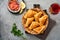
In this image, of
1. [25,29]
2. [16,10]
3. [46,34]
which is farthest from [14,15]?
[46,34]

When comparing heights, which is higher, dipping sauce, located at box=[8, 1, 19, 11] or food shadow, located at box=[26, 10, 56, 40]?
dipping sauce, located at box=[8, 1, 19, 11]

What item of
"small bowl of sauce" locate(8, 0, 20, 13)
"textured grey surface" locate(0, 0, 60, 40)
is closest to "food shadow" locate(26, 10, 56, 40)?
"textured grey surface" locate(0, 0, 60, 40)

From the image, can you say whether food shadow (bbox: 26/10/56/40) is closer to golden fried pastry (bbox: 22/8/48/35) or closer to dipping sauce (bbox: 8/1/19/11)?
golden fried pastry (bbox: 22/8/48/35)

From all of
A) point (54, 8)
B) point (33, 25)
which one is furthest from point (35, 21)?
point (54, 8)

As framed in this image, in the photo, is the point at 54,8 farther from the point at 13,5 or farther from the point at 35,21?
the point at 13,5

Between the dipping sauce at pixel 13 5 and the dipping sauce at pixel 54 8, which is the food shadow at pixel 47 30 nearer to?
the dipping sauce at pixel 54 8

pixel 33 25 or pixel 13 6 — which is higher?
pixel 13 6

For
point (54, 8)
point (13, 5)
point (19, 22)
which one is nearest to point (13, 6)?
point (13, 5)

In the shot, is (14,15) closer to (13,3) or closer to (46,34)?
(13,3)
